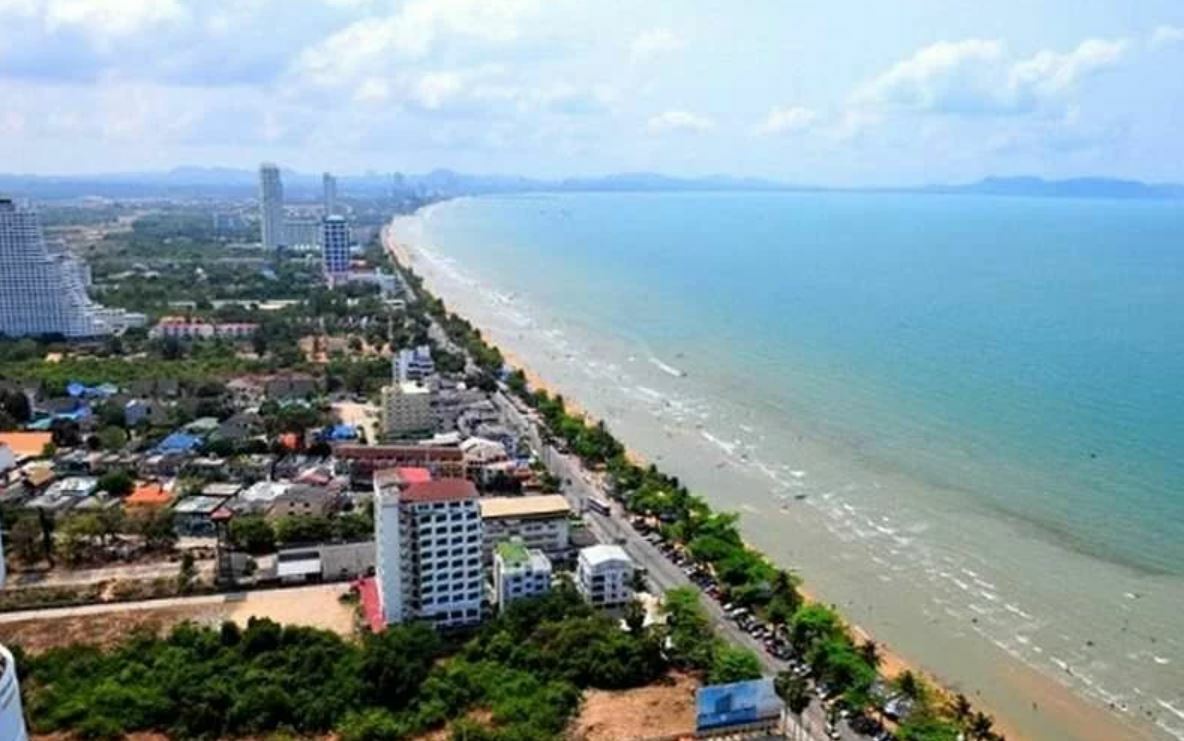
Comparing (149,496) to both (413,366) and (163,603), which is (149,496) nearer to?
(163,603)

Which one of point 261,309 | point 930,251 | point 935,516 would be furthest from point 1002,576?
point 930,251

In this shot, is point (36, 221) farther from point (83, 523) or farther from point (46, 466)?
point (83, 523)

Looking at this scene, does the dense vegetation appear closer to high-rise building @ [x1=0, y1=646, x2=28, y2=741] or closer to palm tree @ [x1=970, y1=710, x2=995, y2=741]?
palm tree @ [x1=970, y1=710, x2=995, y2=741]

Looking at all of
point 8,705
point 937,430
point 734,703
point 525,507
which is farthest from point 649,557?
point 8,705

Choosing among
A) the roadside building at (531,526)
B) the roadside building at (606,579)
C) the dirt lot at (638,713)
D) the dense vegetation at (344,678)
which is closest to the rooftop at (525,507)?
the roadside building at (531,526)

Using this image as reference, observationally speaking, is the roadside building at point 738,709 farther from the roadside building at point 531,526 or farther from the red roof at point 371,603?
the roadside building at point 531,526
